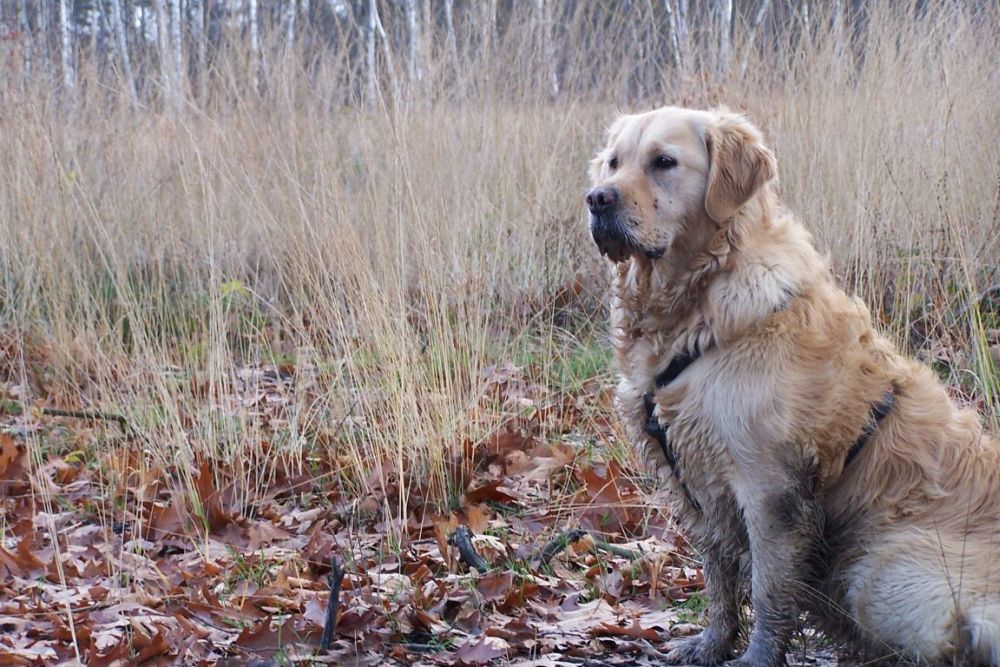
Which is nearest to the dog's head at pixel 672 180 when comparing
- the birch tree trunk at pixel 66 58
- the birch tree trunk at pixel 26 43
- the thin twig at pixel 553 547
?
the thin twig at pixel 553 547

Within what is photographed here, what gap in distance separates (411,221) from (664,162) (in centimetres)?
148

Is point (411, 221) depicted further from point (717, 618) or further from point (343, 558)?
point (717, 618)

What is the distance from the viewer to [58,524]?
387cm

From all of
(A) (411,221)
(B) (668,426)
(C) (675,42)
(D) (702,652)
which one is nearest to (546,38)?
(C) (675,42)

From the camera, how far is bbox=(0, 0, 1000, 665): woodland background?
10.4 feet

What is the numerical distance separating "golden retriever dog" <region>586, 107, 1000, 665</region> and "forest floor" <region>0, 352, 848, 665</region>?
0.43 meters

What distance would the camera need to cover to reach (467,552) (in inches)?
132

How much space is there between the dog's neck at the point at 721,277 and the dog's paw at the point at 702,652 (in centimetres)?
83

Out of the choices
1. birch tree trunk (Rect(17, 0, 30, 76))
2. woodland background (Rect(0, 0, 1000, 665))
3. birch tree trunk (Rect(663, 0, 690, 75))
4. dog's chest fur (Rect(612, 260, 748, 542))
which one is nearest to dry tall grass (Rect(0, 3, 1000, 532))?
woodland background (Rect(0, 0, 1000, 665))

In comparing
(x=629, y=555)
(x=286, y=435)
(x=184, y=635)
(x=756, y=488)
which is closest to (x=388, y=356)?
(x=286, y=435)

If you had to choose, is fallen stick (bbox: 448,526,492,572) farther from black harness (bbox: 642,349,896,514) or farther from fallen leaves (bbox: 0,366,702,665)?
black harness (bbox: 642,349,896,514)

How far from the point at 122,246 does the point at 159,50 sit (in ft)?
5.05

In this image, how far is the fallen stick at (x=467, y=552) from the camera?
Answer: 3307 mm

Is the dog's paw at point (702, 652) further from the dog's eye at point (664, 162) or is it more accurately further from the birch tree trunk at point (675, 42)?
the birch tree trunk at point (675, 42)
